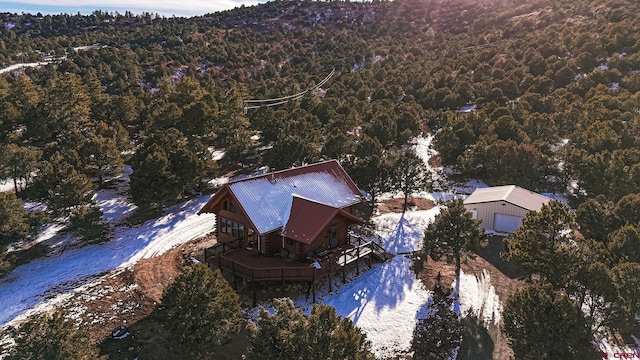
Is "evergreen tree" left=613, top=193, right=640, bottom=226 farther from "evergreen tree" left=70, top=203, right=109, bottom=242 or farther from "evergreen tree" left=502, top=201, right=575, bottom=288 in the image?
"evergreen tree" left=70, top=203, right=109, bottom=242

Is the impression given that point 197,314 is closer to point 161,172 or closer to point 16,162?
point 161,172

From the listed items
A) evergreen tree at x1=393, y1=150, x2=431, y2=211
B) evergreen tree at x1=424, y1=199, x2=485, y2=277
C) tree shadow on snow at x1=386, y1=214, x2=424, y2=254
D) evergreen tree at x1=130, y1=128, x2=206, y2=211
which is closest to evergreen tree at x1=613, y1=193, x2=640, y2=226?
evergreen tree at x1=424, y1=199, x2=485, y2=277

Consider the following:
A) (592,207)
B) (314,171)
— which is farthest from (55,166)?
(592,207)

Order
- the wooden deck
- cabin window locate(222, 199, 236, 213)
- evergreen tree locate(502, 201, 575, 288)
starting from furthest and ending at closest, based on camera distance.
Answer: cabin window locate(222, 199, 236, 213)
the wooden deck
evergreen tree locate(502, 201, 575, 288)

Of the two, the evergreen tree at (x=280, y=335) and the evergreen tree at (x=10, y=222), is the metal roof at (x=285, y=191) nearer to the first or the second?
the evergreen tree at (x=280, y=335)

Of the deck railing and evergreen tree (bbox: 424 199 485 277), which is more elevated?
evergreen tree (bbox: 424 199 485 277)

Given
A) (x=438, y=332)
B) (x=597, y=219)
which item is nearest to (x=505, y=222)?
(x=597, y=219)
